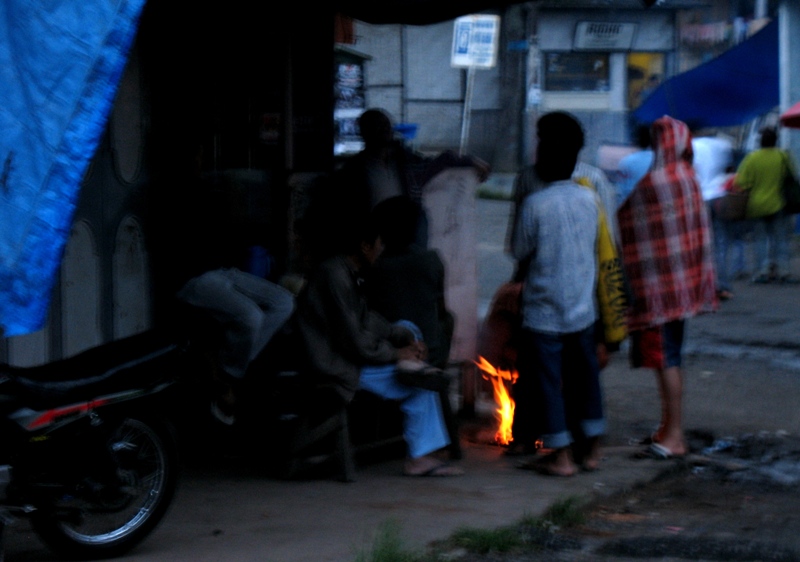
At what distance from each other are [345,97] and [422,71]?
7.60m

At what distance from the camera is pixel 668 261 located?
668cm

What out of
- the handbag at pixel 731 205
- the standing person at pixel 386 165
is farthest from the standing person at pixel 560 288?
the handbag at pixel 731 205

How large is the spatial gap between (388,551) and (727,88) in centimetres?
1300

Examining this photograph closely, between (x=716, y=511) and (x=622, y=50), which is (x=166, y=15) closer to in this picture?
(x=716, y=511)

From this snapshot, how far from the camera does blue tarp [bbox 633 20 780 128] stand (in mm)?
16203

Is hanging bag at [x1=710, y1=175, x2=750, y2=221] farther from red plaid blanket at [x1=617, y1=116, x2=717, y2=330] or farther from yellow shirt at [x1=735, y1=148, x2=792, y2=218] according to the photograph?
red plaid blanket at [x1=617, y1=116, x2=717, y2=330]

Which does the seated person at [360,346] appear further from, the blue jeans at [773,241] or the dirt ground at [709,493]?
the blue jeans at [773,241]

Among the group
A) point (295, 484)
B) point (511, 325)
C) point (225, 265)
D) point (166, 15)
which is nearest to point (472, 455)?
point (511, 325)

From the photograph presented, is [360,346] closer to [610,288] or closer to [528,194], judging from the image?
[528,194]

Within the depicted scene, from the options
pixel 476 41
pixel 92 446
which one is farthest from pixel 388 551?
pixel 476 41

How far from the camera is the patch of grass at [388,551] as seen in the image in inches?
184

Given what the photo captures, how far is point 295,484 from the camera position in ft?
20.2

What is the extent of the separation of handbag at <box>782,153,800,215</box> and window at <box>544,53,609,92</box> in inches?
583

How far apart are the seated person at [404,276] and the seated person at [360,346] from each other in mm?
114
